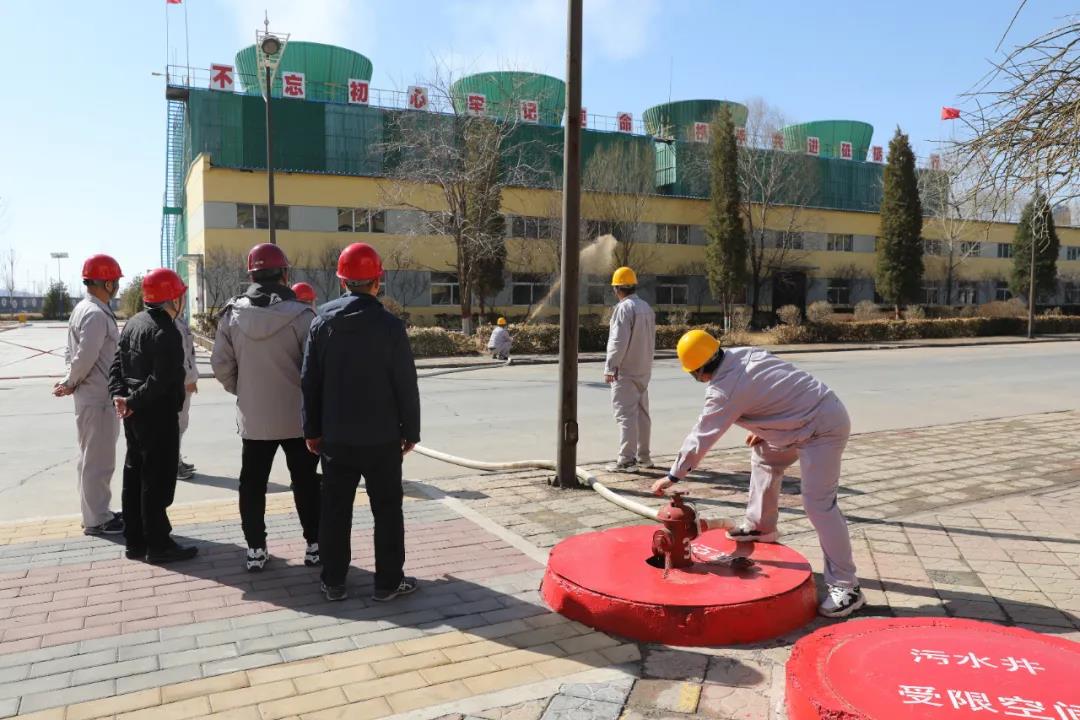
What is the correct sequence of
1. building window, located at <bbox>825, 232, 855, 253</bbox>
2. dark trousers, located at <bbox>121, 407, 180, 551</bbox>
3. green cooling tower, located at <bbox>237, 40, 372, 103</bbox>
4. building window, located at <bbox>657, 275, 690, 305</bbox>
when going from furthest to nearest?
building window, located at <bbox>825, 232, 855, 253</bbox>, building window, located at <bbox>657, 275, 690, 305</bbox>, green cooling tower, located at <bbox>237, 40, 372, 103</bbox>, dark trousers, located at <bbox>121, 407, 180, 551</bbox>

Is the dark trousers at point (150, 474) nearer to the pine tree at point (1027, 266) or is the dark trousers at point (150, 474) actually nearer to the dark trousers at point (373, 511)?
the dark trousers at point (373, 511)

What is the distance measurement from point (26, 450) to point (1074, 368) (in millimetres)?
22409

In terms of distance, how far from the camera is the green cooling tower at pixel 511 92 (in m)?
30.6

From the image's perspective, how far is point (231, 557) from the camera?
493 centimetres

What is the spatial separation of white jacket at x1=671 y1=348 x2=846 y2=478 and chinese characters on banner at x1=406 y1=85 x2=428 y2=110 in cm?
3331

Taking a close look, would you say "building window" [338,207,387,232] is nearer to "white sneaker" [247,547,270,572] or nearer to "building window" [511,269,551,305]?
"building window" [511,269,551,305]

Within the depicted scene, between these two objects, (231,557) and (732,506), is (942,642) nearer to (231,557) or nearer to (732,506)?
(732,506)

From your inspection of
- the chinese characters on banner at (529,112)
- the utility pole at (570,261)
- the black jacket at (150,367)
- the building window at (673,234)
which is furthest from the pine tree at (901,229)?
the black jacket at (150,367)

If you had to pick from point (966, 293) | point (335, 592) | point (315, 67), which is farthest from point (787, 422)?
point (966, 293)

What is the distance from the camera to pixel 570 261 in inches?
265

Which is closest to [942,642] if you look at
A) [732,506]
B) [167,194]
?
[732,506]

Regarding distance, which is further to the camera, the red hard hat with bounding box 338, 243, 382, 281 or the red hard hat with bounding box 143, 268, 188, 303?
the red hard hat with bounding box 143, 268, 188, 303

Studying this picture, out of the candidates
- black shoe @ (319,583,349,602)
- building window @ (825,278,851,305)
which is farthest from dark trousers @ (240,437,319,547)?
building window @ (825,278,851,305)

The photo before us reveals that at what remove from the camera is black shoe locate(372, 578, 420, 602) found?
4199 millimetres
